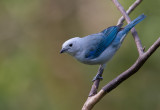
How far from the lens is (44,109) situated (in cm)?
582

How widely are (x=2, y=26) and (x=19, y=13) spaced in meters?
0.48

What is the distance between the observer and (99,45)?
4.61 metres

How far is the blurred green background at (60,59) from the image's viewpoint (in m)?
5.44

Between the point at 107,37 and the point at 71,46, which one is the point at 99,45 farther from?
the point at 71,46

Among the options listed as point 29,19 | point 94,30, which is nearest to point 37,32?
point 29,19

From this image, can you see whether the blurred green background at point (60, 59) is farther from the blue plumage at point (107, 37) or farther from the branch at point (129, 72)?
the branch at point (129, 72)

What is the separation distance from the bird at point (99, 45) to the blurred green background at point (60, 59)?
0.74 meters

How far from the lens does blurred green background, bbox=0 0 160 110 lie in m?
5.44

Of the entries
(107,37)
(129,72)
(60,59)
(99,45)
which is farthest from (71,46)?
(60,59)

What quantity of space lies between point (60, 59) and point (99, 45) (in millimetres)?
1955

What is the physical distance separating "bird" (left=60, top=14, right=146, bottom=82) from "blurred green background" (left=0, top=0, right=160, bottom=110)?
744 millimetres

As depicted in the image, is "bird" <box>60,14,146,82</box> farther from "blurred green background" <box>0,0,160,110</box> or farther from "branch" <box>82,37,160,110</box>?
"branch" <box>82,37,160,110</box>

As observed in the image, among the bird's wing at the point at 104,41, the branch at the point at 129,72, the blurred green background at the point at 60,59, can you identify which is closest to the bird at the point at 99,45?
the bird's wing at the point at 104,41

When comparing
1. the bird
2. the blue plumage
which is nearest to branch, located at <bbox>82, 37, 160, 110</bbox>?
the bird
